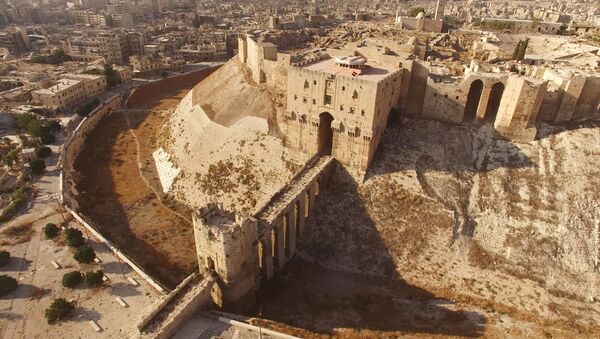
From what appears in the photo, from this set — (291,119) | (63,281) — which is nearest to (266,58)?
(291,119)

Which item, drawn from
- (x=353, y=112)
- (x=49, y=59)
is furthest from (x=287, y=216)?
(x=49, y=59)

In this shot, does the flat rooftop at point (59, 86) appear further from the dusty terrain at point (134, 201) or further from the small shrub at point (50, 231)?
the small shrub at point (50, 231)

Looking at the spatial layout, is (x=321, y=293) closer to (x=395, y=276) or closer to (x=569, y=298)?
(x=395, y=276)

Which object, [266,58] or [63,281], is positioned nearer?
[63,281]

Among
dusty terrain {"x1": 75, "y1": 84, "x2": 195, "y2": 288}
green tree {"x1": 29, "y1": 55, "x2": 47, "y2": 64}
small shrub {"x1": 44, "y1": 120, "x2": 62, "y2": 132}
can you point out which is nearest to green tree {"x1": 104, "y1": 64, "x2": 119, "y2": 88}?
dusty terrain {"x1": 75, "y1": 84, "x2": 195, "y2": 288}

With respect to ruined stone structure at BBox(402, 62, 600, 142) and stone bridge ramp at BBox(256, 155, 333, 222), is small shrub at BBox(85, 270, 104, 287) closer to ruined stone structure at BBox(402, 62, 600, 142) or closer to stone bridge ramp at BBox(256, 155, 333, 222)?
stone bridge ramp at BBox(256, 155, 333, 222)

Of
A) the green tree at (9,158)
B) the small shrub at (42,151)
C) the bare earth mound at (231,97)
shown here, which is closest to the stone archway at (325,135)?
the bare earth mound at (231,97)

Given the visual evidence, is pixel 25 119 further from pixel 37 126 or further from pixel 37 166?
pixel 37 166
